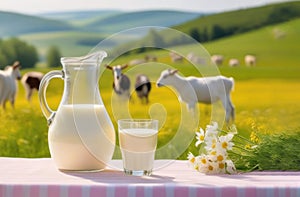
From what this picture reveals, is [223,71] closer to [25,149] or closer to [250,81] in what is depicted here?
[250,81]

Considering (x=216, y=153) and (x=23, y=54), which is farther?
(x=23, y=54)

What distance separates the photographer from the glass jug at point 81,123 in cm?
140

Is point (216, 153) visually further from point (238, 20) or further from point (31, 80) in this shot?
point (238, 20)

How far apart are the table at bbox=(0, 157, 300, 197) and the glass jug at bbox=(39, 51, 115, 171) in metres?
0.03

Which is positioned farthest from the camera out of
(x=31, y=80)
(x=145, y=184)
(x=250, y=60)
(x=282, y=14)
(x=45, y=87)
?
(x=282, y=14)

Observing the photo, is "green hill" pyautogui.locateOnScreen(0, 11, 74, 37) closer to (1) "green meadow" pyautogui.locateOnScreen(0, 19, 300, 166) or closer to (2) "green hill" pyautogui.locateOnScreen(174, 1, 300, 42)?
(1) "green meadow" pyautogui.locateOnScreen(0, 19, 300, 166)

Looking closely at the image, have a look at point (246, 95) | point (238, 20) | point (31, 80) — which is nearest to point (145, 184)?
point (31, 80)

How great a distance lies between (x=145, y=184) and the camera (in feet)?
4.01

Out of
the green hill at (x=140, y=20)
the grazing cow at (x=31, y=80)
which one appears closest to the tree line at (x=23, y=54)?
the grazing cow at (x=31, y=80)

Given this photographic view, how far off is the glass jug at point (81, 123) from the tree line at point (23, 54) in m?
6.89

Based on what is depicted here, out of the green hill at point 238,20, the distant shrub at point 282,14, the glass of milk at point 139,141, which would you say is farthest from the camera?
the distant shrub at point 282,14

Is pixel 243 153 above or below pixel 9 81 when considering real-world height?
above

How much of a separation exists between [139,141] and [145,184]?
5.7 inches

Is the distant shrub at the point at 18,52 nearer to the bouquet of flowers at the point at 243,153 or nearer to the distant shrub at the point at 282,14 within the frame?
the distant shrub at the point at 282,14
